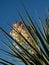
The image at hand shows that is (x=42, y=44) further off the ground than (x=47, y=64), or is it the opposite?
(x=42, y=44)

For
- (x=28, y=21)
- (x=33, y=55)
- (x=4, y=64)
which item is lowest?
(x=4, y=64)

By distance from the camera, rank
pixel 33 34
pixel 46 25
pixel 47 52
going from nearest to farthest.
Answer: pixel 47 52 < pixel 33 34 < pixel 46 25

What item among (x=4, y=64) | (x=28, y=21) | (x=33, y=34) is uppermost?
(x=28, y=21)

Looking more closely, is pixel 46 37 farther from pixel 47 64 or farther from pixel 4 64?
pixel 4 64

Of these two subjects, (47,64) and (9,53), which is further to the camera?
(9,53)

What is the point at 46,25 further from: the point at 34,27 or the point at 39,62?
the point at 39,62

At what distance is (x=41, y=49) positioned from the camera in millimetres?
3303

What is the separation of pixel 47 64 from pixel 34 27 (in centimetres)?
65

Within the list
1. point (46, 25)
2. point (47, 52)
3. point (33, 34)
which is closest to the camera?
point (47, 52)

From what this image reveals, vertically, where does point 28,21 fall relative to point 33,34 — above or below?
above

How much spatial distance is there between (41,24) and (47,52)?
0.66 m

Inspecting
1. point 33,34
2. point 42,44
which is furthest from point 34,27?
point 42,44

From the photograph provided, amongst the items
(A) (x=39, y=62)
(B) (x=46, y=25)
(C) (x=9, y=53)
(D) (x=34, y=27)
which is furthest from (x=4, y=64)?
(B) (x=46, y=25)

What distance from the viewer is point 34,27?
351 cm
